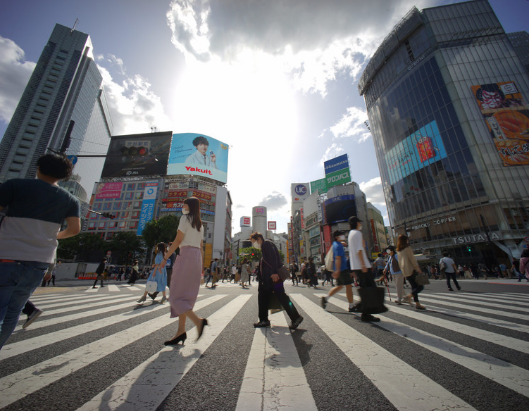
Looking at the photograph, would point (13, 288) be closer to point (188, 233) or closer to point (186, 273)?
point (186, 273)

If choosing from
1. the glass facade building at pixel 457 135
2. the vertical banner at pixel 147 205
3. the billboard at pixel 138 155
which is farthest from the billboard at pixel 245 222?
the glass facade building at pixel 457 135

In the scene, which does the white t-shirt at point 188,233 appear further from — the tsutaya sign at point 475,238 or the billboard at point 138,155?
the billboard at point 138,155

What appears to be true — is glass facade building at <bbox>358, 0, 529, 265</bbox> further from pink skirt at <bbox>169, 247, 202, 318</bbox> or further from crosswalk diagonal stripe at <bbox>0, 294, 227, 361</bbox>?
crosswalk diagonal stripe at <bbox>0, 294, 227, 361</bbox>

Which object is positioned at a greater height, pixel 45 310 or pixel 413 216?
pixel 413 216

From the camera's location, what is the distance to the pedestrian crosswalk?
1.31 meters

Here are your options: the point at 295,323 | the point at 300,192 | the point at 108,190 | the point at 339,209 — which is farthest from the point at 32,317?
the point at 300,192

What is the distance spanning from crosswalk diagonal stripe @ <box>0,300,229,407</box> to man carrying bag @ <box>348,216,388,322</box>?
3.20 meters

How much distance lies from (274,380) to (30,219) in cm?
230

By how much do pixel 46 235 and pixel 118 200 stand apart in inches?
2423

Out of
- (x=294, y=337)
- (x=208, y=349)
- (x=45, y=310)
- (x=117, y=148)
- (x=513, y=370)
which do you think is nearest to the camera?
(x=513, y=370)

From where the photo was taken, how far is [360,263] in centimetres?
386

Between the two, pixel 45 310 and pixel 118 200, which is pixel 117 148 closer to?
pixel 118 200

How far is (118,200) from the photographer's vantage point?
5328 cm

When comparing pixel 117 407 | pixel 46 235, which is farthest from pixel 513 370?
pixel 46 235
